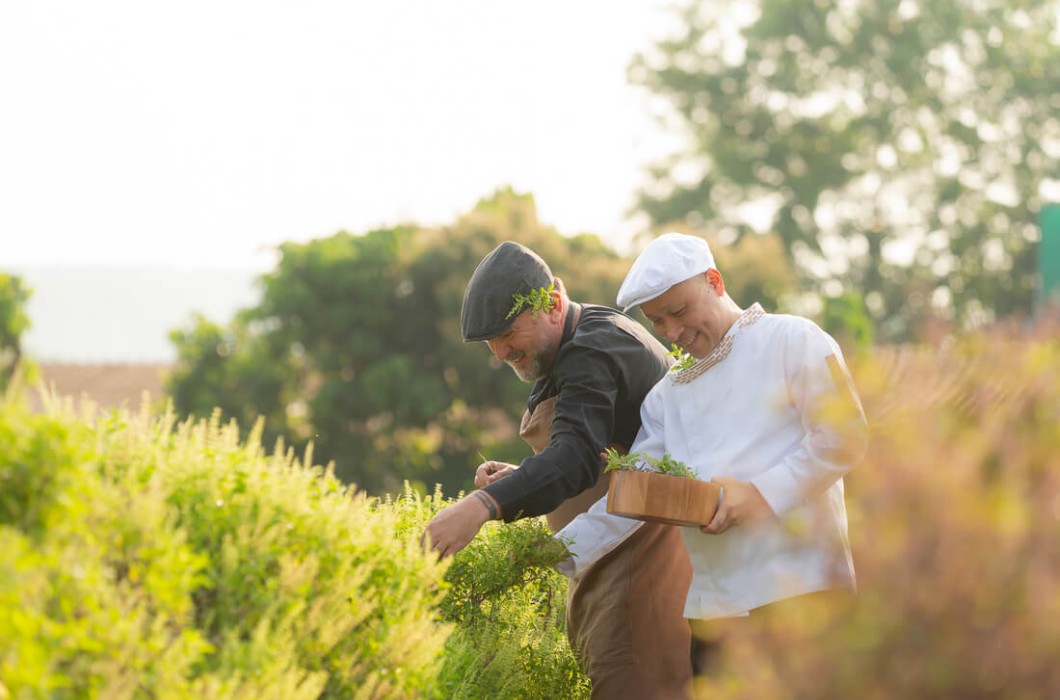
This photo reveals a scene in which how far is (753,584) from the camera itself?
159 inches

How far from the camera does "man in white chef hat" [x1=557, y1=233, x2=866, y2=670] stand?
397 centimetres

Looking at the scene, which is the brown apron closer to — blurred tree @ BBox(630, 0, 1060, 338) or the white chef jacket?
the white chef jacket

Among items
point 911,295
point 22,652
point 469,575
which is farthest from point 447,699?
point 911,295

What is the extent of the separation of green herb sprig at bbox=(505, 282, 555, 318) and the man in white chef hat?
570 mm

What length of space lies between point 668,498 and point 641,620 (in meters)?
1.06

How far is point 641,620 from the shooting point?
4863 millimetres

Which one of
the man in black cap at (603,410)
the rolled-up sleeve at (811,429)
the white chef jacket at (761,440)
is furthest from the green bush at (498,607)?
the rolled-up sleeve at (811,429)

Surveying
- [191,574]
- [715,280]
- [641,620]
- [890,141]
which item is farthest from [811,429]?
[890,141]

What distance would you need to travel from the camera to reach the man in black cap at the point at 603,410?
4.76m

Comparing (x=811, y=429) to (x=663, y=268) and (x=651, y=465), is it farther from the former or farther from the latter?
(x=663, y=268)

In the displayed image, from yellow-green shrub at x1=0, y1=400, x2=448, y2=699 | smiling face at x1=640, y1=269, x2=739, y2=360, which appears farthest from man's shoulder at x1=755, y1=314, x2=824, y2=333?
yellow-green shrub at x1=0, y1=400, x2=448, y2=699

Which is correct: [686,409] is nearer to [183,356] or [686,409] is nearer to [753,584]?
[753,584]

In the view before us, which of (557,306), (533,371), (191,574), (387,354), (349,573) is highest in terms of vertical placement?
(557,306)

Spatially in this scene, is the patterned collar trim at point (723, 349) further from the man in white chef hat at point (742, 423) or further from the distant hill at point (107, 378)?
the distant hill at point (107, 378)
